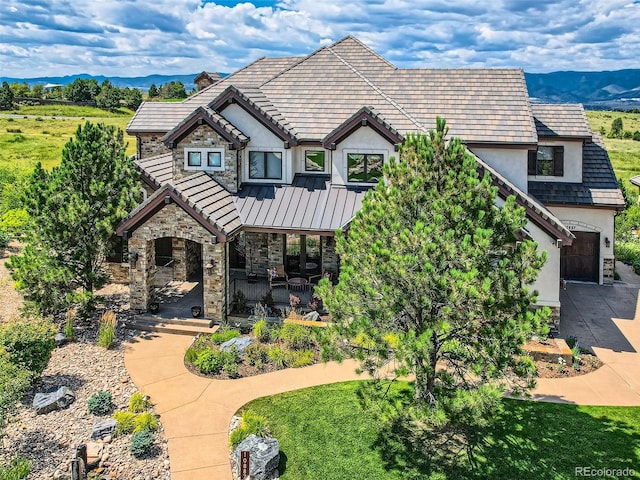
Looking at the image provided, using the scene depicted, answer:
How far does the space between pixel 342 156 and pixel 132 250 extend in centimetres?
904

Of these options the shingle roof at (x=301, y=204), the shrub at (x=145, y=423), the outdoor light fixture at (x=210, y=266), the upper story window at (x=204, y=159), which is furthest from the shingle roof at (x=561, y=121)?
the shrub at (x=145, y=423)

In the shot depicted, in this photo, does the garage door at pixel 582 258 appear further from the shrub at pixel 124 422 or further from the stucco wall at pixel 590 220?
the shrub at pixel 124 422

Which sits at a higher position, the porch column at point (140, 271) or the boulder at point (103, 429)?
the porch column at point (140, 271)

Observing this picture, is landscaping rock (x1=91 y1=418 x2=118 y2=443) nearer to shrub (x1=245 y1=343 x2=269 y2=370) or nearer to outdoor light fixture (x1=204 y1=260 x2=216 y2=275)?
shrub (x1=245 y1=343 x2=269 y2=370)

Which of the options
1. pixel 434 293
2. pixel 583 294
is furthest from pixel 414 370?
pixel 583 294

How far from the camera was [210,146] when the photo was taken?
75.0ft

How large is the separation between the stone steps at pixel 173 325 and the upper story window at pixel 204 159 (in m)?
6.49

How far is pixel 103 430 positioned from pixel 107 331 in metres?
5.47

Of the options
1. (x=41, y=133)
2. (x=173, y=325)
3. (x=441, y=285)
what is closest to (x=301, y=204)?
(x=173, y=325)

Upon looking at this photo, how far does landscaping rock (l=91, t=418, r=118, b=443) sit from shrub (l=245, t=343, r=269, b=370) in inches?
182

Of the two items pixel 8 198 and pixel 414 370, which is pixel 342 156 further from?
pixel 8 198

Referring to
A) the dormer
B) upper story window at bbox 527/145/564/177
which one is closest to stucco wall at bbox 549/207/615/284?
the dormer

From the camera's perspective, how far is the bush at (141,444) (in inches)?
508

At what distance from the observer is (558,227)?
19000 millimetres
